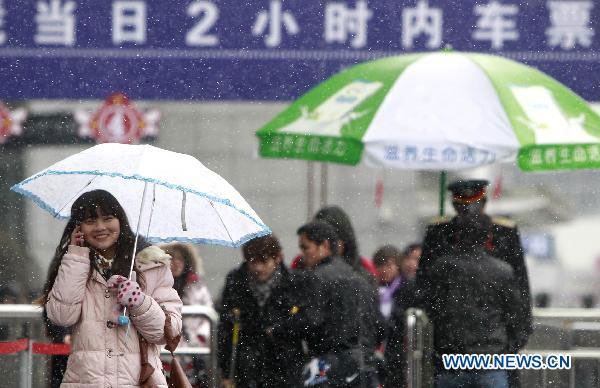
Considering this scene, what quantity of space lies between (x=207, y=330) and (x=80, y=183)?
2.37 m

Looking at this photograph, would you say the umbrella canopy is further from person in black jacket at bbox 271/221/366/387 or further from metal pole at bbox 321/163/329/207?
metal pole at bbox 321/163/329/207

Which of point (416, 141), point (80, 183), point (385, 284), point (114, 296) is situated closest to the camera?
point (114, 296)

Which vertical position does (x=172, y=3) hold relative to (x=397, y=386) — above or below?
above

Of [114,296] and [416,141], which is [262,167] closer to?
[416,141]

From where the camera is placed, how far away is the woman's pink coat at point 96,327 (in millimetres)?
4594

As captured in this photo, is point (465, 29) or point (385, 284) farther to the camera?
point (465, 29)

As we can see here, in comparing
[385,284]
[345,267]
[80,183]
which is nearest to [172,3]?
[385,284]

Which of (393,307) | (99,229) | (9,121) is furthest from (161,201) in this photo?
(9,121)

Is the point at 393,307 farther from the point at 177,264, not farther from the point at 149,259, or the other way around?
the point at 149,259

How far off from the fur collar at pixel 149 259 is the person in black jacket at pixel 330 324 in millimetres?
1731

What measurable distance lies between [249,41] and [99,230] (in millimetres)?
5686

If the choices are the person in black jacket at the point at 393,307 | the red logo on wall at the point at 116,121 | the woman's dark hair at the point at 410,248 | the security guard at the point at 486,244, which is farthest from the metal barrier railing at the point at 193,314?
the red logo on wall at the point at 116,121

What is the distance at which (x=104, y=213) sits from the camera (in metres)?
4.75

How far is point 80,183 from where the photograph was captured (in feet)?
17.4
